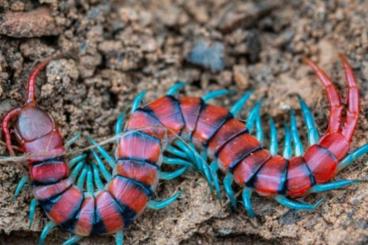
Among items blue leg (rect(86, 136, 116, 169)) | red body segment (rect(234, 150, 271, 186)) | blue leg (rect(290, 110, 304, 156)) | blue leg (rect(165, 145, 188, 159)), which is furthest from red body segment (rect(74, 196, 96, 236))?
blue leg (rect(290, 110, 304, 156))

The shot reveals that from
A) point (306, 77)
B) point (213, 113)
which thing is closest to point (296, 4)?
point (306, 77)

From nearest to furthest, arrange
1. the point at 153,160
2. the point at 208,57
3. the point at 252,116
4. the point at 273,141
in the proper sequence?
the point at 153,160
the point at 273,141
the point at 252,116
the point at 208,57

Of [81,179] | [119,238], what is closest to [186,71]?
[81,179]

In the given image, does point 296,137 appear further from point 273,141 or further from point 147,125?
point 147,125

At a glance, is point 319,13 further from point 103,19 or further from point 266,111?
point 103,19

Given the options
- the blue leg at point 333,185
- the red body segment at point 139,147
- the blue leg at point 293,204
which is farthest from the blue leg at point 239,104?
the blue leg at point 333,185

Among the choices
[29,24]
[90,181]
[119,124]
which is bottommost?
[90,181]
